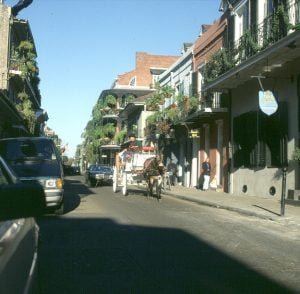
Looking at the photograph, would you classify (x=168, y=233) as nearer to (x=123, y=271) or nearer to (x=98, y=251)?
(x=98, y=251)

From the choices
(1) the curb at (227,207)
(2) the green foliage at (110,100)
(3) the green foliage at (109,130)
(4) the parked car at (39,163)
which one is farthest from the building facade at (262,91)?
(3) the green foliage at (109,130)

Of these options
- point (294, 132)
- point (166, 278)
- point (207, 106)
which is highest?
point (207, 106)

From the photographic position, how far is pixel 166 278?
5.65 m

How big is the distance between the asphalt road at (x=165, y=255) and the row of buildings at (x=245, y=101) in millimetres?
4291

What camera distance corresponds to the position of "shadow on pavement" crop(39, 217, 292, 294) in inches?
208

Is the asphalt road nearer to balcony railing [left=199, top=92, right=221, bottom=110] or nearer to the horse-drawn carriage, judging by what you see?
the horse-drawn carriage

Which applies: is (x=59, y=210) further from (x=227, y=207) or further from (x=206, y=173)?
(x=206, y=173)

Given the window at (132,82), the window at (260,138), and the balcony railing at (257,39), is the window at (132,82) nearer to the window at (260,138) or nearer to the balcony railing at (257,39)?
the balcony railing at (257,39)

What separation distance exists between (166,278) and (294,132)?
1238 centimetres

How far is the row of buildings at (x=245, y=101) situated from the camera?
16844mm

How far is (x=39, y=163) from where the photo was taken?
38.4ft

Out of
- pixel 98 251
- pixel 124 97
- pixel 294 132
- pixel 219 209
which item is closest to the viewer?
pixel 98 251

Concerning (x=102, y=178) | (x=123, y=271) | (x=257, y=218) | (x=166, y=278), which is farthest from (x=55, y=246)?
(x=102, y=178)

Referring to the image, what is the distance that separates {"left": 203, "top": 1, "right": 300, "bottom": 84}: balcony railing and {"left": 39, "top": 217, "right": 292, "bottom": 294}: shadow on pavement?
9129 millimetres
